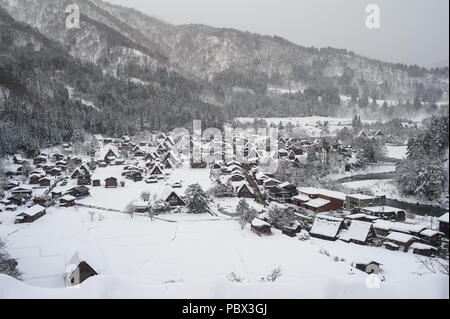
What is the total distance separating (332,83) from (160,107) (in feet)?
223

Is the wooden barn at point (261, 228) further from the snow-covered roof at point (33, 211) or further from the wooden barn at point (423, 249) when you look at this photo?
the snow-covered roof at point (33, 211)

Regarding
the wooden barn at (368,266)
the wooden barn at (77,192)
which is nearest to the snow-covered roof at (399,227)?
the wooden barn at (368,266)

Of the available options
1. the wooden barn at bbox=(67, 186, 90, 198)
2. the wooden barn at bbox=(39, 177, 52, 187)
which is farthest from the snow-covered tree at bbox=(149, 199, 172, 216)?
the wooden barn at bbox=(39, 177, 52, 187)

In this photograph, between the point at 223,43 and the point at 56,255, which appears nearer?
the point at 56,255

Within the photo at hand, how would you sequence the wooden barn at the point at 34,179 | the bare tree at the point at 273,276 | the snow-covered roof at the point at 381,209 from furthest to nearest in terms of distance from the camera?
the wooden barn at the point at 34,179 → the snow-covered roof at the point at 381,209 → the bare tree at the point at 273,276

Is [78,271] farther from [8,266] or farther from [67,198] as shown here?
[67,198]

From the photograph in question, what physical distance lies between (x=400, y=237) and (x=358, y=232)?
154cm

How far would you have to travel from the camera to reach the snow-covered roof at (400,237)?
39.7ft

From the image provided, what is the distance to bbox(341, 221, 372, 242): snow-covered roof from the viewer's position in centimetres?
1270

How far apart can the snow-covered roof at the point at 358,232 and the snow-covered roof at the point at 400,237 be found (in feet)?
2.74

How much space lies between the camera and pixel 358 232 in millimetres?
12930
